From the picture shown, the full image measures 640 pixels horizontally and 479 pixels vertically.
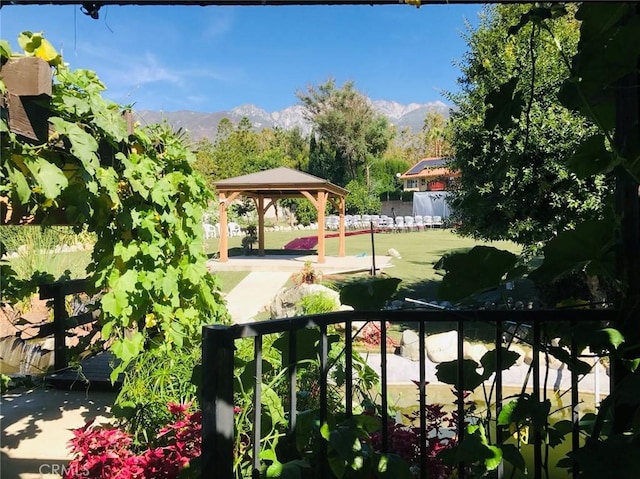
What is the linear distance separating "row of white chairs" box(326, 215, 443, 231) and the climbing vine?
23761 millimetres

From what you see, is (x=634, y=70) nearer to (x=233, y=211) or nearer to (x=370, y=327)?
(x=370, y=327)

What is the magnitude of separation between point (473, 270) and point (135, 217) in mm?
2004

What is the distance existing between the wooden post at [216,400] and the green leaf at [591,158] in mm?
876

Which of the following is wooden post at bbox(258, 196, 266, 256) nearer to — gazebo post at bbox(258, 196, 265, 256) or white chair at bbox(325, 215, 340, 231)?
gazebo post at bbox(258, 196, 265, 256)

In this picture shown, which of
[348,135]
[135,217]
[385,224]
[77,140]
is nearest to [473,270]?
[77,140]

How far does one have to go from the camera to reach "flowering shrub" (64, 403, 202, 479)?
6.10ft

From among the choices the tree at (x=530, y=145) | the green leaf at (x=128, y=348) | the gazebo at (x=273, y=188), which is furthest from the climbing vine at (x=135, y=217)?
the gazebo at (x=273, y=188)

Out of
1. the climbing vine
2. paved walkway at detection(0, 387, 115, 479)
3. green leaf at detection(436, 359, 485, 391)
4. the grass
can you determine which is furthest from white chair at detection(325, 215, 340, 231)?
green leaf at detection(436, 359, 485, 391)

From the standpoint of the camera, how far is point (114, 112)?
2285 mm

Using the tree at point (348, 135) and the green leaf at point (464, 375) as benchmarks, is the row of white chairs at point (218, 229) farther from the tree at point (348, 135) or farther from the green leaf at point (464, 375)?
the green leaf at point (464, 375)

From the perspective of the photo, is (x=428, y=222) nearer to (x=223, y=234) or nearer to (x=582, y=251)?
(x=223, y=234)

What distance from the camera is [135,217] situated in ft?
8.56

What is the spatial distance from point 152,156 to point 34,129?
3.72 feet

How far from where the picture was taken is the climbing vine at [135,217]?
81.5 inches
